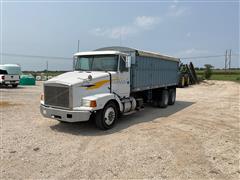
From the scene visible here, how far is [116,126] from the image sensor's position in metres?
7.43

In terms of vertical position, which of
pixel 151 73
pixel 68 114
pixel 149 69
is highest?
pixel 149 69

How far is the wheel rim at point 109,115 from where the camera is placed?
271 inches

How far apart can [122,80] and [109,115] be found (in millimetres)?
1473

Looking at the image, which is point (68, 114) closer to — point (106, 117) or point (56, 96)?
point (56, 96)

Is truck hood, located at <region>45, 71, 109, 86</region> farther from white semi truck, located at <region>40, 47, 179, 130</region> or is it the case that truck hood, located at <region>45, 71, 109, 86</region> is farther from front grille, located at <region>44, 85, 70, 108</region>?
front grille, located at <region>44, 85, 70, 108</region>

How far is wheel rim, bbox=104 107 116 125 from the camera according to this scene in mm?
6875

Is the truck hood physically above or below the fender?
above

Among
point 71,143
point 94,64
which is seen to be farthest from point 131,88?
point 71,143

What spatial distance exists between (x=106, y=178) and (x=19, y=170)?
167cm

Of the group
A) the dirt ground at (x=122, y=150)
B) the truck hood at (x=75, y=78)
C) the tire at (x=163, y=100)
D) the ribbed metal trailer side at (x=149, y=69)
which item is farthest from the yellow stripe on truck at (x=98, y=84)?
the tire at (x=163, y=100)

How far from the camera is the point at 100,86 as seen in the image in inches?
274

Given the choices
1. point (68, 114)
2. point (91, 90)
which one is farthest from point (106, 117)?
point (68, 114)

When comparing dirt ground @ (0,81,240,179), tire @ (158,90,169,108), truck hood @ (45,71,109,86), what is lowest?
dirt ground @ (0,81,240,179)

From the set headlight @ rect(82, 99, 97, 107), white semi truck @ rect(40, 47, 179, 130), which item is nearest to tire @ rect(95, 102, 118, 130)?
white semi truck @ rect(40, 47, 179, 130)
